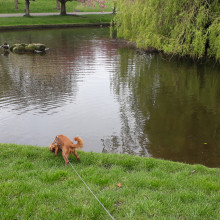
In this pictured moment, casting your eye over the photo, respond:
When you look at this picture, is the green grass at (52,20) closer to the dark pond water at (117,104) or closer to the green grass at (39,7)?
the green grass at (39,7)

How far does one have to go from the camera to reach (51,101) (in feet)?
43.0

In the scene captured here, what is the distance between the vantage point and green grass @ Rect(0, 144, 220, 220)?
4508 mm

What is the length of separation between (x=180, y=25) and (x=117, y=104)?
27.7 feet

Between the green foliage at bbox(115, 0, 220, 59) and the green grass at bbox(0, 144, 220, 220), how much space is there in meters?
12.2

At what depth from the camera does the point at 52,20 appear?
41812 millimetres

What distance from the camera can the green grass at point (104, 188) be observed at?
4.51 m

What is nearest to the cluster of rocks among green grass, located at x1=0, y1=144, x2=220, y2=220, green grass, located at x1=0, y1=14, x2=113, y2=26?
green grass, located at x1=0, y1=14, x2=113, y2=26

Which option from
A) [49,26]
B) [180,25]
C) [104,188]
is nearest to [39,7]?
[49,26]

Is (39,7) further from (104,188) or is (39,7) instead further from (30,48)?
(104,188)

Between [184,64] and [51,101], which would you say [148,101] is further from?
[184,64]

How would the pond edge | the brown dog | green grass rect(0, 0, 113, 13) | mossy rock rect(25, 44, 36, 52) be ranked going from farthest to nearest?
green grass rect(0, 0, 113, 13) < the pond edge < mossy rock rect(25, 44, 36, 52) < the brown dog

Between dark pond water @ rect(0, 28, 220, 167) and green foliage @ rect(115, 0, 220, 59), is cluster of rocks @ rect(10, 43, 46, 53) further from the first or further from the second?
green foliage @ rect(115, 0, 220, 59)

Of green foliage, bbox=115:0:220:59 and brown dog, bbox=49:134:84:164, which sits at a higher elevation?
green foliage, bbox=115:0:220:59

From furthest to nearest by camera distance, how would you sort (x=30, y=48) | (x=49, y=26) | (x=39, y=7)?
(x=39, y=7), (x=49, y=26), (x=30, y=48)
